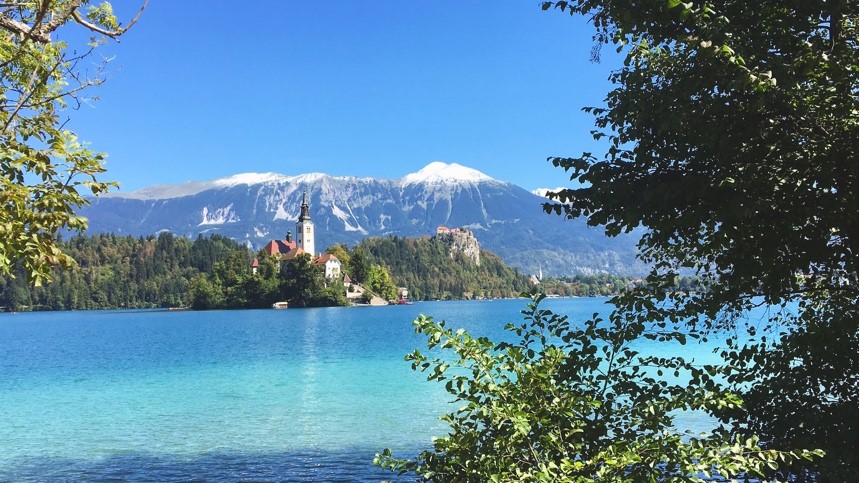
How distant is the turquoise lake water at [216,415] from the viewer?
624 inches

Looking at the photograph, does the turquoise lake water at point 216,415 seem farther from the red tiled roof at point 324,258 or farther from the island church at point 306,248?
the island church at point 306,248

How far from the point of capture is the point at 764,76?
14.9ft

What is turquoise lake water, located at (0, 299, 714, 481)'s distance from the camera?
52.0ft

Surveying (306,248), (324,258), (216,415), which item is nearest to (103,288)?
(306,248)

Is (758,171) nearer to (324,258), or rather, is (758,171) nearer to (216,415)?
(216,415)

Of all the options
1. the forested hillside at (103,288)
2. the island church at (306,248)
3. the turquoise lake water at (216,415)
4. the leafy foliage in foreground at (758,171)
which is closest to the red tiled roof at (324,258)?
the island church at (306,248)

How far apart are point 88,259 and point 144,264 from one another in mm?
17773

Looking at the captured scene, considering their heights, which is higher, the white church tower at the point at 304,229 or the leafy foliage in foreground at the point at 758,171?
the white church tower at the point at 304,229

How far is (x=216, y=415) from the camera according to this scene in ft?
74.3

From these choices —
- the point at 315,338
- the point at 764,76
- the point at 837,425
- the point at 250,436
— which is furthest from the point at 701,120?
the point at 315,338

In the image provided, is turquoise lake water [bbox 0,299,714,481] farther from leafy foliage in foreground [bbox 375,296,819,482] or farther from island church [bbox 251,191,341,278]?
island church [bbox 251,191,341,278]

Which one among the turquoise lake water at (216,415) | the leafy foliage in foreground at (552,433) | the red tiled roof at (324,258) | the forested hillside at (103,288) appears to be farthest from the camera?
the forested hillside at (103,288)

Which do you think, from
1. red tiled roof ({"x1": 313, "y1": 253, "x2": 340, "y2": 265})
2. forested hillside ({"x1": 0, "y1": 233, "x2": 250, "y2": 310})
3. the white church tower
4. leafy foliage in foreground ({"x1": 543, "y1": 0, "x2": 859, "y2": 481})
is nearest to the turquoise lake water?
leafy foliage in foreground ({"x1": 543, "y1": 0, "x2": 859, "y2": 481})

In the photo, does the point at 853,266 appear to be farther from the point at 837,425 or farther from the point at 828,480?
the point at 828,480
